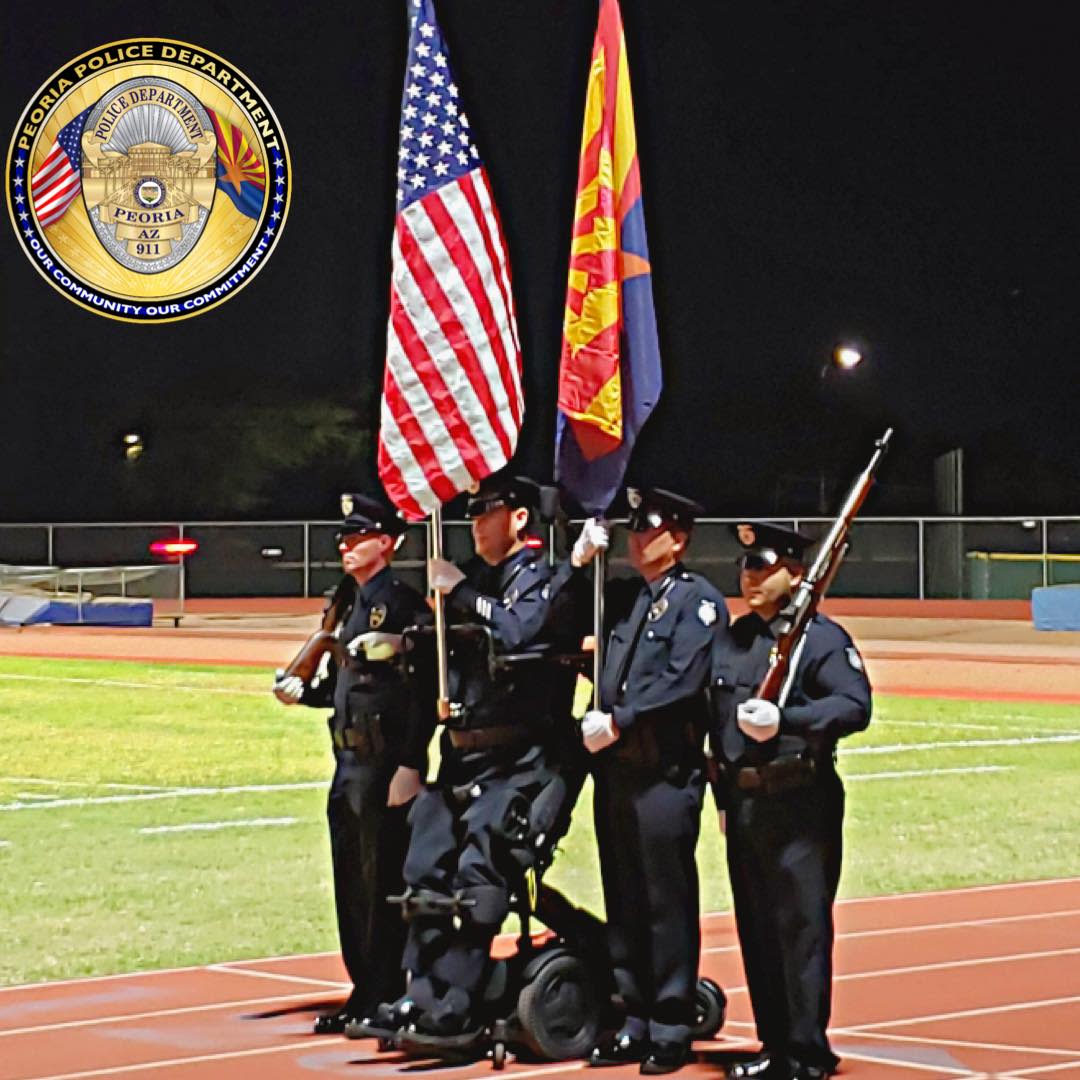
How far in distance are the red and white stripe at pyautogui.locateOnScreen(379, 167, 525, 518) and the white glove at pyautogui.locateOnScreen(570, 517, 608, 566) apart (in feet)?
2.37

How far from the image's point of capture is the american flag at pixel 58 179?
3931 centimetres

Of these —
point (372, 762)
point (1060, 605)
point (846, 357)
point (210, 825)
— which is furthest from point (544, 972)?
point (846, 357)

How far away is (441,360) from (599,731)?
1.57 m

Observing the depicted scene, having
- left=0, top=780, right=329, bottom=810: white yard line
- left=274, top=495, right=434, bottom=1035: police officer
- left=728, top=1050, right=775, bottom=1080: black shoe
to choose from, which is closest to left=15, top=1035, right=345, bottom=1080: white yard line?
left=274, top=495, right=434, bottom=1035: police officer

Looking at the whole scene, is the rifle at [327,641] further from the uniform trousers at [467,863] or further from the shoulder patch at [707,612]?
the shoulder patch at [707,612]

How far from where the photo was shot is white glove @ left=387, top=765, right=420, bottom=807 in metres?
8.33

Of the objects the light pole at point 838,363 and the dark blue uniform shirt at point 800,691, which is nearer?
the dark blue uniform shirt at point 800,691

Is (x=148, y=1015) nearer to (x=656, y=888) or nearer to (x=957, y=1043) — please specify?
(x=656, y=888)

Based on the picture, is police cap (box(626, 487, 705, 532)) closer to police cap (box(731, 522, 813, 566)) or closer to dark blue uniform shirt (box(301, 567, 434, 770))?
police cap (box(731, 522, 813, 566))

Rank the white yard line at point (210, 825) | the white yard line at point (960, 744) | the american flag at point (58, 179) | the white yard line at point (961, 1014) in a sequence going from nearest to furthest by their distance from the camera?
the white yard line at point (961, 1014), the white yard line at point (210, 825), the white yard line at point (960, 744), the american flag at point (58, 179)

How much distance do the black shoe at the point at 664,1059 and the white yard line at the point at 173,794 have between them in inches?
364

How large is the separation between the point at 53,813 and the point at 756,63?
46.3 meters

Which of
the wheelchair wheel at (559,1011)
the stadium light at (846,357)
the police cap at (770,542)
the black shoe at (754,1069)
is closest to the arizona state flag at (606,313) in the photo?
the police cap at (770,542)

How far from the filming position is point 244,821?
15.6 meters
